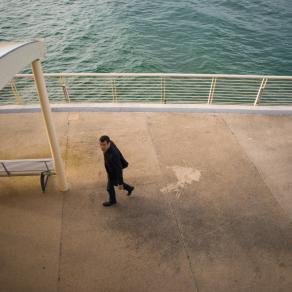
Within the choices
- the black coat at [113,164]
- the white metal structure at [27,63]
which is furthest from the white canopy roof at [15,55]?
the black coat at [113,164]

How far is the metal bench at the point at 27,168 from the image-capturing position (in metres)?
5.89

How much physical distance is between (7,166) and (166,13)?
26.5 meters

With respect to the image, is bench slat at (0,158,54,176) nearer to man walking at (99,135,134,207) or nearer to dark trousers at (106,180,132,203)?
dark trousers at (106,180,132,203)

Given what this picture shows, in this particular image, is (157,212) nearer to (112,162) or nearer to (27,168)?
(112,162)

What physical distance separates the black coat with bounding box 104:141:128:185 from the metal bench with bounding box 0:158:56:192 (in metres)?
1.64

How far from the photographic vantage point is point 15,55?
3.48 metres

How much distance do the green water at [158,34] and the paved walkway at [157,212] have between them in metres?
12.2

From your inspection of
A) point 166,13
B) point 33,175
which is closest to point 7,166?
point 33,175

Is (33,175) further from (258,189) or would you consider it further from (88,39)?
(88,39)

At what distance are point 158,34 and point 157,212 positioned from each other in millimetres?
21029

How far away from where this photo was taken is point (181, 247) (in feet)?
16.4

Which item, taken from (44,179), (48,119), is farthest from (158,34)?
(48,119)

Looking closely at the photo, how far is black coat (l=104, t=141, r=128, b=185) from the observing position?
15.9 ft

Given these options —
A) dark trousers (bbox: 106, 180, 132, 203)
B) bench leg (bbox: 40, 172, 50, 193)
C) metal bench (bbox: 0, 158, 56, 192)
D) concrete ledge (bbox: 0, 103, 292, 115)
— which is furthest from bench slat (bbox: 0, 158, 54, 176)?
concrete ledge (bbox: 0, 103, 292, 115)
